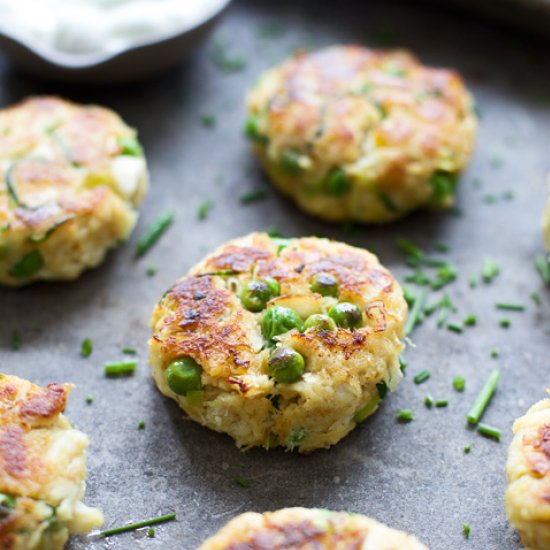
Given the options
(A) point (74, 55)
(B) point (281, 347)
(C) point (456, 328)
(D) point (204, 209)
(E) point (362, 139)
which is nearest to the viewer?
(B) point (281, 347)

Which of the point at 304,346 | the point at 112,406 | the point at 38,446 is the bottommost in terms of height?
the point at 112,406

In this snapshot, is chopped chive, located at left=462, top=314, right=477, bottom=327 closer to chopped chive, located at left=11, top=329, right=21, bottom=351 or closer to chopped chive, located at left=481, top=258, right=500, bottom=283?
chopped chive, located at left=481, top=258, right=500, bottom=283

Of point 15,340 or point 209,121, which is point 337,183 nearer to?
point 209,121

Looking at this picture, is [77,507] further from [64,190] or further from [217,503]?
[64,190]

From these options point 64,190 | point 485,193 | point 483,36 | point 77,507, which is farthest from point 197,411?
point 483,36

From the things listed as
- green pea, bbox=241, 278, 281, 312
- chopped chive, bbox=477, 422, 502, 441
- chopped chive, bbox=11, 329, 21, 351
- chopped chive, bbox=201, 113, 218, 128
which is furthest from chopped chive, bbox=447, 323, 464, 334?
chopped chive, bbox=11, 329, 21, 351

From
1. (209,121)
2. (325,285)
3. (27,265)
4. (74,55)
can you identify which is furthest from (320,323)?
(74,55)
